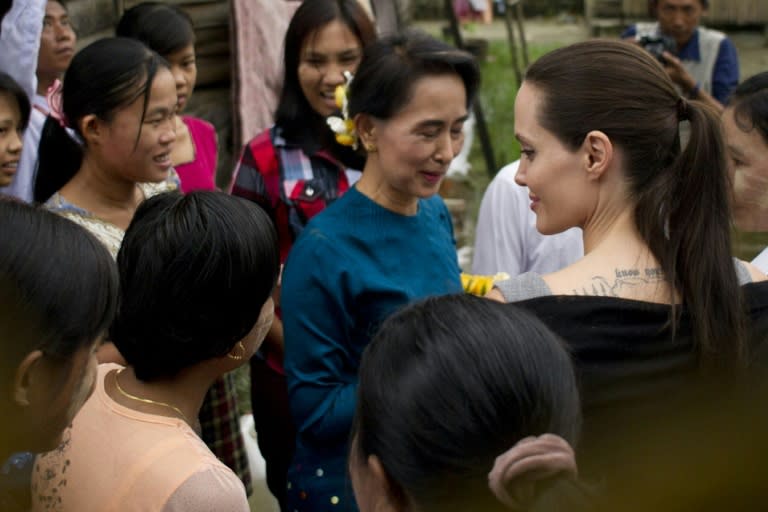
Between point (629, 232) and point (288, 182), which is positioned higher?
point (629, 232)

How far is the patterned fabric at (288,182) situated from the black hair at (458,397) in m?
1.94

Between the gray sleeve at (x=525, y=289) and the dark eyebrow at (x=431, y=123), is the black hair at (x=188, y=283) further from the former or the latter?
the dark eyebrow at (x=431, y=123)

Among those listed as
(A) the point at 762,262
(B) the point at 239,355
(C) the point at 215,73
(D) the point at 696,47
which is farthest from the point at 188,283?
(D) the point at 696,47

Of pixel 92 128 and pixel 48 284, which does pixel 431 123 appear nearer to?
pixel 92 128

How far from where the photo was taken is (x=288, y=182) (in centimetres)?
326

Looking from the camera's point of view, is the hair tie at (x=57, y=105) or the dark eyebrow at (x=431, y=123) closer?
the dark eyebrow at (x=431, y=123)

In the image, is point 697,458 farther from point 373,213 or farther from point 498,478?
point 373,213

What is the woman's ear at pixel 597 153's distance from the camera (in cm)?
188

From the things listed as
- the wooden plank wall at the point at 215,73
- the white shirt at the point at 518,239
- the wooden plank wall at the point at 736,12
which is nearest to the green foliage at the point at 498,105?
the wooden plank wall at the point at 736,12

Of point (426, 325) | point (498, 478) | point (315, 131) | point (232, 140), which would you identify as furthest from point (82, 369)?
point (232, 140)

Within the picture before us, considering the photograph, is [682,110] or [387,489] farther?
[682,110]

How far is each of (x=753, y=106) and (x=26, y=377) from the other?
211cm

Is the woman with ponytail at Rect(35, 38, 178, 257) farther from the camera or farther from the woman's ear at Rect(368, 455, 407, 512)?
the camera

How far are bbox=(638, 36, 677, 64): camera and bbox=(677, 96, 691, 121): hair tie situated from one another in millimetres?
3766
